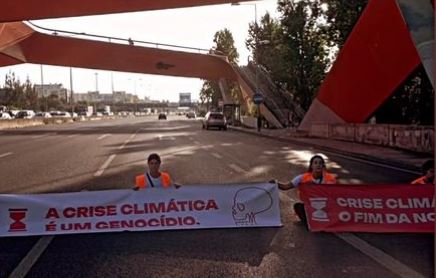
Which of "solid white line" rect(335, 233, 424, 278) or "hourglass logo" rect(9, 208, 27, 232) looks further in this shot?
"hourglass logo" rect(9, 208, 27, 232)

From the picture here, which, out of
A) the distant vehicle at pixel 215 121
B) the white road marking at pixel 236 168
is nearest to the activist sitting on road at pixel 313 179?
the white road marking at pixel 236 168

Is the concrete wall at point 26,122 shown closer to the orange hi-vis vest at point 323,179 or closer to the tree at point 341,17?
the tree at point 341,17

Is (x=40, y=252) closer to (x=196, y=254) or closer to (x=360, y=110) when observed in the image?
(x=196, y=254)

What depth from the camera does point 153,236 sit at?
26.8 ft

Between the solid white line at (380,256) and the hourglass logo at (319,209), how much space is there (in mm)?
373

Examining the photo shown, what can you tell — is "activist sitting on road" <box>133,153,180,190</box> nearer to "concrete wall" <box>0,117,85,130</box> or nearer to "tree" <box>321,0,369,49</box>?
"tree" <box>321,0,369,49</box>

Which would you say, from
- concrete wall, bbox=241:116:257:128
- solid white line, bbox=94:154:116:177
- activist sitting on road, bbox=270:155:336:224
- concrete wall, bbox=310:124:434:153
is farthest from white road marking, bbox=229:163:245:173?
concrete wall, bbox=241:116:257:128

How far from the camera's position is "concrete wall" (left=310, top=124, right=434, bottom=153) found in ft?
71.9

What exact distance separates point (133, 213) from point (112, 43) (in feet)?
168

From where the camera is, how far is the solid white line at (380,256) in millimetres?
6180

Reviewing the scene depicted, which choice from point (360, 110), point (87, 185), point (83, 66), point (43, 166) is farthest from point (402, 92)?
point (83, 66)

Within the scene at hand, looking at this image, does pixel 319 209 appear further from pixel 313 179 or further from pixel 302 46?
pixel 302 46

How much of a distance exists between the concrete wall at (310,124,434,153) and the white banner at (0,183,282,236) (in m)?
14.4

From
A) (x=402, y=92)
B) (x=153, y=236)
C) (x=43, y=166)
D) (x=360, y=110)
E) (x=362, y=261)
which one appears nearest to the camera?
(x=362, y=261)
